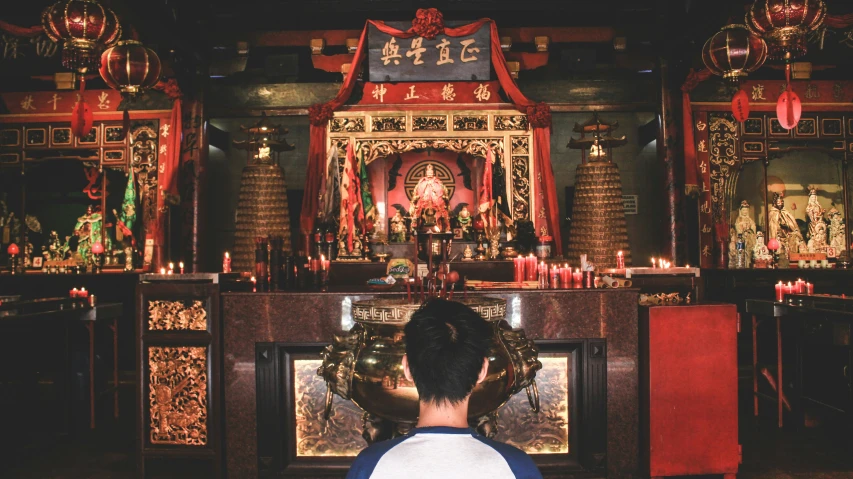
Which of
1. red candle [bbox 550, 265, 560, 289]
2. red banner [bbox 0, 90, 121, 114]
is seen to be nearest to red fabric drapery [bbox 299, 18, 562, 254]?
red candle [bbox 550, 265, 560, 289]

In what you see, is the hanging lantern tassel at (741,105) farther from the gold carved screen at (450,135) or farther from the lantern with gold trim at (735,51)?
the gold carved screen at (450,135)

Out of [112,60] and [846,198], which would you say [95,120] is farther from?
[846,198]

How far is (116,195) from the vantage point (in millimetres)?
8328

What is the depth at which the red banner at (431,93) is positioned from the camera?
7.10 meters

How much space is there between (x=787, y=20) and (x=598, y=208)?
3.25 metres

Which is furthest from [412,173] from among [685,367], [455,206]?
[685,367]

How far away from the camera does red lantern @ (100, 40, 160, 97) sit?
5.01m

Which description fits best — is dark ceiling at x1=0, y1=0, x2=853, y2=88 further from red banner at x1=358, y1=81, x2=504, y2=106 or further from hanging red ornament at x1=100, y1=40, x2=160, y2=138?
hanging red ornament at x1=100, y1=40, x2=160, y2=138

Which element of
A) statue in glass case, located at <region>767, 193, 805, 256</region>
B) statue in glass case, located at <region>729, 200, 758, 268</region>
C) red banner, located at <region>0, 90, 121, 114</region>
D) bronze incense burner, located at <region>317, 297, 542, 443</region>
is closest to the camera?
bronze incense burner, located at <region>317, 297, 542, 443</region>

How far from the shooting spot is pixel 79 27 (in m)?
4.57

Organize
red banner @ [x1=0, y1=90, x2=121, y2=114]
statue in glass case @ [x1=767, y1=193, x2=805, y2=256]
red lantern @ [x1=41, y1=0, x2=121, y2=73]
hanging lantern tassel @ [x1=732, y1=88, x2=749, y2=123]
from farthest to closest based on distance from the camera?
statue in glass case @ [x1=767, y1=193, x2=805, y2=256] → red banner @ [x1=0, y1=90, x2=121, y2=114] → hanging lantern tassel @ [x1=732, y1=88, x2=749, y2=123] → red lantern @ [x1=41, y1=0, x2=121, y2=73]

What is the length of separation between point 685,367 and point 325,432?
6.48 ft

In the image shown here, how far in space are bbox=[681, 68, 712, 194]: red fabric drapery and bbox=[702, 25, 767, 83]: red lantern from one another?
1.79 meters

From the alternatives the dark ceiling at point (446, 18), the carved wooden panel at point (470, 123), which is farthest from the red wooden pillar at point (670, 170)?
the carved wooden panel at point (470, 123)
